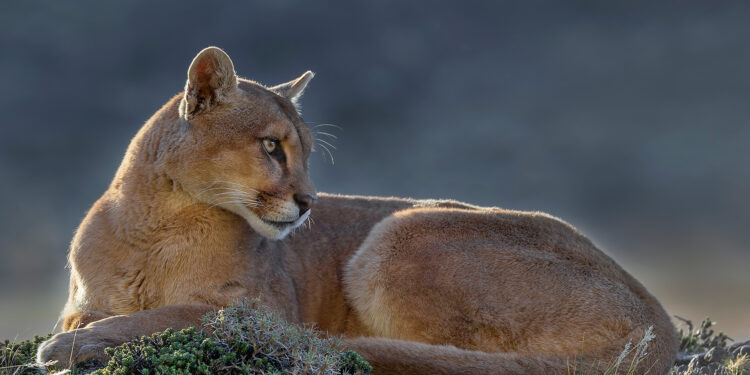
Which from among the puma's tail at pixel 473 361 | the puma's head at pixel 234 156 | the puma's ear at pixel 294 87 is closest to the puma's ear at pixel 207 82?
the puma's head at pixel 234 156

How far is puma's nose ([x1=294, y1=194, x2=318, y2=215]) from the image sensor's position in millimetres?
5931

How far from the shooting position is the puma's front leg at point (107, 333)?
474 cm

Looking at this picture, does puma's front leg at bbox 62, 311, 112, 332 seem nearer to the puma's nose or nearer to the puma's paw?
the puma's paw

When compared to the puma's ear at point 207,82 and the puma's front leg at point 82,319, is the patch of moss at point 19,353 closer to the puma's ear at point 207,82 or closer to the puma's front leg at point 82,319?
the puma's front leg at point 82,319

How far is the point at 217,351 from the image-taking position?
4.43 meters

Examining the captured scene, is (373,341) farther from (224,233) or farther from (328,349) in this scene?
(224,233)

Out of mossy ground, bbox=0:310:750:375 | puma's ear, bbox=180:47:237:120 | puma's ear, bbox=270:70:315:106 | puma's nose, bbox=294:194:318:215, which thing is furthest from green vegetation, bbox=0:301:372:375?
puma's ear, bbox=270:70:315:106

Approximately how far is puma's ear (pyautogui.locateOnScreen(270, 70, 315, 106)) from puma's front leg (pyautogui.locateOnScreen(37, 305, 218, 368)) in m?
2.78

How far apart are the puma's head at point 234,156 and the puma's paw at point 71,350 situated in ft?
5.35

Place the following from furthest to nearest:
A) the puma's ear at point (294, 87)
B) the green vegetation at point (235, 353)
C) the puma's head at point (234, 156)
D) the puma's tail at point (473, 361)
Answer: the puma's ear at point (294, 87) → the puma's head at point (234, 156) → the puma's tail at point (473, 361) → the green vegetation at point (235, 353)

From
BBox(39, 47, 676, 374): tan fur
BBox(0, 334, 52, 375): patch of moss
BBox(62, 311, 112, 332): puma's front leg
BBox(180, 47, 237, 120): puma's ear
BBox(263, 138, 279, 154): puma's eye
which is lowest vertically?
BBox(0, 334, 52, 375): patch of moss

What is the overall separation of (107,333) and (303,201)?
1932 millimetres

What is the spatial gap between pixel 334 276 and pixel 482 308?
198 cm

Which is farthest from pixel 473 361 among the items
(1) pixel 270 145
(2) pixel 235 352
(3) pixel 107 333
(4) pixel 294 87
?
(4) pixel 294 87
